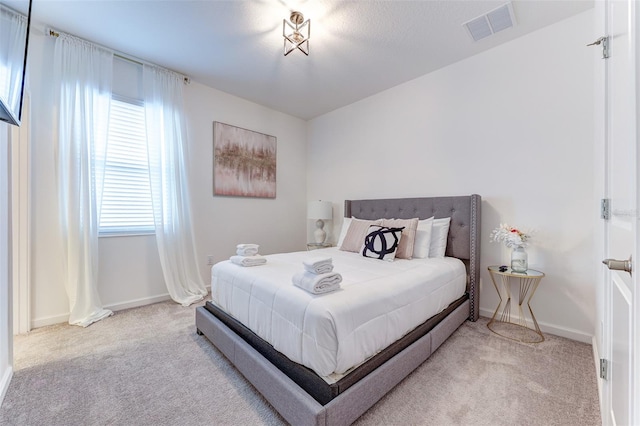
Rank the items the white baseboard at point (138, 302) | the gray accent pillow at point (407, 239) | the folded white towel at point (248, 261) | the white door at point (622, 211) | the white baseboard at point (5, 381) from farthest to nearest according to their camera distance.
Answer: the white baseboard at point (138, 302) < the gray accent pillow at point (407, 239) < the folded white towel at point (248, 261) < the white baseboard at point (5, 381) < the white door at point (622, 211)

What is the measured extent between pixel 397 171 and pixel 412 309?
220cm

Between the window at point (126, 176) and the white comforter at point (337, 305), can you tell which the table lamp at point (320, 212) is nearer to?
the white comforter at point (337, 305)

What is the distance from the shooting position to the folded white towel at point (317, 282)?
145cm

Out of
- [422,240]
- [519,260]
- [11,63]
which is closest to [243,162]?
[11,63]

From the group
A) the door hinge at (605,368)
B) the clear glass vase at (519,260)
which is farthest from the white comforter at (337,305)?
the door hinge at (605,368)

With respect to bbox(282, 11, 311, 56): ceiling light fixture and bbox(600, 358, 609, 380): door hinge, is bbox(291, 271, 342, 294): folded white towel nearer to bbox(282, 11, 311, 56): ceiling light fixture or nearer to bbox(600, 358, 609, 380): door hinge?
bbox(600, 358, 609, 380): door hinge

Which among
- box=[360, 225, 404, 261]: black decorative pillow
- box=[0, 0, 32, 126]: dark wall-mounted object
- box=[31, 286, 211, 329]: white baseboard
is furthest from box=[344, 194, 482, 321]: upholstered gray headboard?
box=[0, 0, 32, 126]: dark wall-mounted object

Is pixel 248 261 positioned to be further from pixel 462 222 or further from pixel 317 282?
pixel 462 222

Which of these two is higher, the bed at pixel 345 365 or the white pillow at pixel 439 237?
the white pillow at pixel 439 237

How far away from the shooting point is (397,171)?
11.6 feet

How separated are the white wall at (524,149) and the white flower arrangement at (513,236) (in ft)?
0.47

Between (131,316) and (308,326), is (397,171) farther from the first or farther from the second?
(131,316)

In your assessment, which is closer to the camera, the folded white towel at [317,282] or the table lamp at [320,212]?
the folded white towel at [317,282]

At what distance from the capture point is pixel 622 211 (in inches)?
39.3
